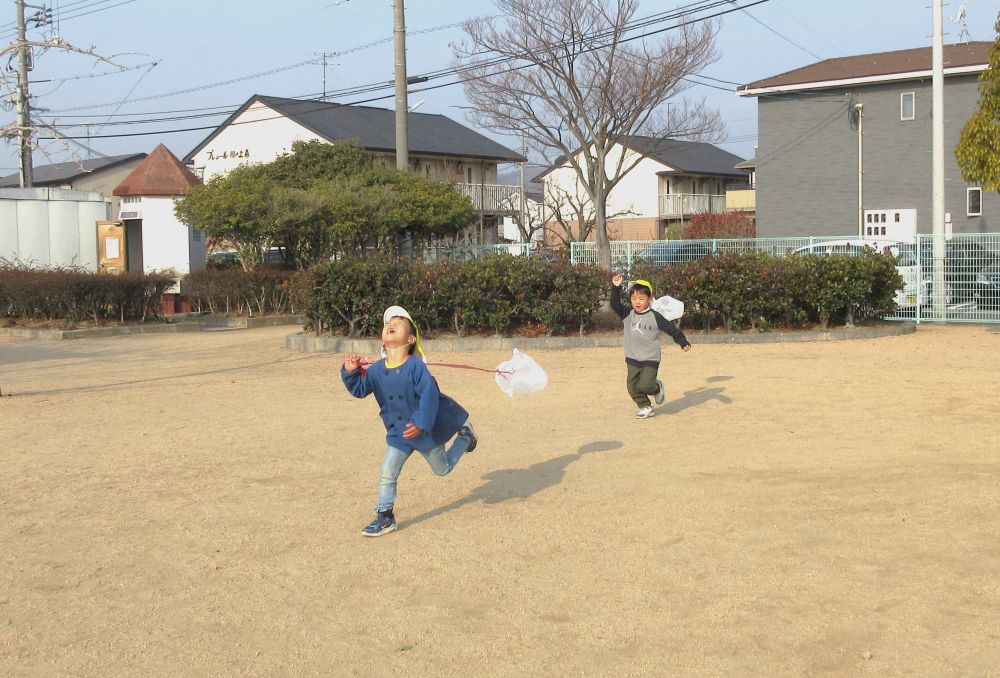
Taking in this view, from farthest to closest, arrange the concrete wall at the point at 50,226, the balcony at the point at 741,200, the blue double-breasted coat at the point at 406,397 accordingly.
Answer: the balcony at the point at 741,200 < the concrete wall at the point at 50,226 < the blue double-breasted coat at the point at 406,397

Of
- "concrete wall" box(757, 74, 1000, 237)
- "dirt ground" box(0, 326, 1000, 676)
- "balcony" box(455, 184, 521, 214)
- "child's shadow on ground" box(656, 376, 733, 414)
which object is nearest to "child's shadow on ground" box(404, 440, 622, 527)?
"dirt ground" box(0, 326, 1000, 676)

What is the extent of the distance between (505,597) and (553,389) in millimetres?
6834

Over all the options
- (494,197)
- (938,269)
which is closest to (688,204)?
(494,197)

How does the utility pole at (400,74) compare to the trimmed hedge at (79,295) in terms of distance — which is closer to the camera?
the trimmed hedge at (79,295)

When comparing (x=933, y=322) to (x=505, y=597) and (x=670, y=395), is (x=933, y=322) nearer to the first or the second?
(x=670, y=395)

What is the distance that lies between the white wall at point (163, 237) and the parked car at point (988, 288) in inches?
706

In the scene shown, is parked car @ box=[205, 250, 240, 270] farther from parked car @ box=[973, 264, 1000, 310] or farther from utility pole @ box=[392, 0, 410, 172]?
parked car @ box=[973, 264, 1000, 310]

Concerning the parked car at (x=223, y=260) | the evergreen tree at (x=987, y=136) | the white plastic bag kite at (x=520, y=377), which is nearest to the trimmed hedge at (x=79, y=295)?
the parked car at (x=223, y=260)

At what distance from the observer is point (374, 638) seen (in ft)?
14.4

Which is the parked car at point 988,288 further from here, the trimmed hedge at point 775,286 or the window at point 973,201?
the window at point 973,201

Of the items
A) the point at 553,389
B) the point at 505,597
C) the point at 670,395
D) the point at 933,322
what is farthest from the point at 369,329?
the point at 505,597

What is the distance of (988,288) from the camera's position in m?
17.7

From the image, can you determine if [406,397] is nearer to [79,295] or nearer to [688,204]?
[79,295]

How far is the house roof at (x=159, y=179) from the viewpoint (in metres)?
27.4
